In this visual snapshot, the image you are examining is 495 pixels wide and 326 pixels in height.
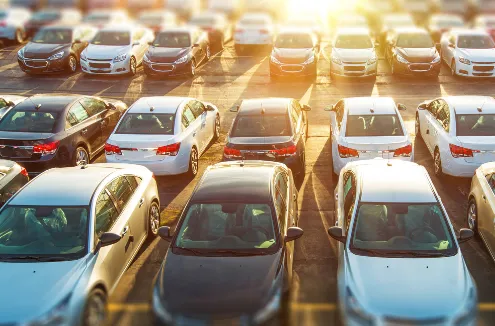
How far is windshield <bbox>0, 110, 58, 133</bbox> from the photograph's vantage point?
13031mm

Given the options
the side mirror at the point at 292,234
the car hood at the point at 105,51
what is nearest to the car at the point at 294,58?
the car hood at the point at 105,51

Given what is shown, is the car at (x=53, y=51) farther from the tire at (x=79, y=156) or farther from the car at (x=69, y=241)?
the car at (x=69, y=241)

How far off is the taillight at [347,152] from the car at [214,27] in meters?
16.6

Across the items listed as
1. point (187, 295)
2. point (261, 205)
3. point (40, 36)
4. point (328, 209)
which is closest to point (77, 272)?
point (187, 295)

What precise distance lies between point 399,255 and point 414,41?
1658cm

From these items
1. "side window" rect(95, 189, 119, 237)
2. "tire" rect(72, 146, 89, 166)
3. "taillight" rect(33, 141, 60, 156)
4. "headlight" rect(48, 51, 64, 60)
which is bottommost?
"headlight" rect(48, 51, 64, 60)

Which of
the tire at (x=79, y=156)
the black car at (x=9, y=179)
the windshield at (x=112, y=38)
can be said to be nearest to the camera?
the black car at (x=9, y=179)

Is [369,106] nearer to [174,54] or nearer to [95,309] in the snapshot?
[95,309]

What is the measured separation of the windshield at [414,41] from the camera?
73.7ft

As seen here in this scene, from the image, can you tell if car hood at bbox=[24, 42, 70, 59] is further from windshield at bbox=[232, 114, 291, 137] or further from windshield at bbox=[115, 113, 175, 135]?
windshield at bbox=[232, 114, 291, 137]

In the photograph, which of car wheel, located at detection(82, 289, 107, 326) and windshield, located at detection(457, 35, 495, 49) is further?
windshield, located at detection(457, 35, 495, 49)

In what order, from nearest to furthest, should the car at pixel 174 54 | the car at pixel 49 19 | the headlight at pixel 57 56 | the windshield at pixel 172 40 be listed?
the car at pixel 174 54 < the headlight at pixel 57 56 < the windshield at pixel 172 40 < the car at pixel 49 19

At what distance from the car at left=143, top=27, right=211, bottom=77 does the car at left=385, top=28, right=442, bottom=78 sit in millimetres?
7407

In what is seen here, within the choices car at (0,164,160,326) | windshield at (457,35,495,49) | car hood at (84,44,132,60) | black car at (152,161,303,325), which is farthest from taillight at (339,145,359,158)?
car hood at (84,44,132,60)
